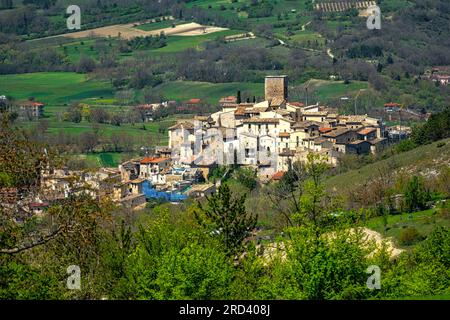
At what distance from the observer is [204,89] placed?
313ft

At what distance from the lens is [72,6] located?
134750mm

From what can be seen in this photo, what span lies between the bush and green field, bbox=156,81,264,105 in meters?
50.3

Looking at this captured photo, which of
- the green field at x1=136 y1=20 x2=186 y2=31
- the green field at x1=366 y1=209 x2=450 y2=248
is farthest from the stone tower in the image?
the green field at x1=136 y1=20 x2=186 y2=31

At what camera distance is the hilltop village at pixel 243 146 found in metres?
57.6

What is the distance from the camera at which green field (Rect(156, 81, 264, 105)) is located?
90.4m

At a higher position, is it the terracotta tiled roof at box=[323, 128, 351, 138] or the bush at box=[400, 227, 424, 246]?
the bush at box=[400, 227, 424, 246]

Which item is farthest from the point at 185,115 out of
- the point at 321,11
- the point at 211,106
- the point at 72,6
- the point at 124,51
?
the point at 72,6

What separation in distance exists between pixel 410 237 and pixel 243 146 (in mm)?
23931

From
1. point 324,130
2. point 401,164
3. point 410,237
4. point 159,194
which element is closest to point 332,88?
point 324,130

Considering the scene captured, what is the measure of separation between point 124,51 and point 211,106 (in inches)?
1351

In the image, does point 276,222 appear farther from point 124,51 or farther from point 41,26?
point 41,26

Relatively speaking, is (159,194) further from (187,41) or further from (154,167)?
(187,41)

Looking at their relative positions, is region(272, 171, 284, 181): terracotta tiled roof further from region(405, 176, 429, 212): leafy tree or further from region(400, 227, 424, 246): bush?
region(400, 227, 424, 246): bush

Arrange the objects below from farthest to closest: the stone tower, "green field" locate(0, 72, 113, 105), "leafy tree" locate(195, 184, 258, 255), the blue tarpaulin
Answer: "green field" locate(0, 72, 113, 105) → the stone tower → the blue tarpaulin → "leafy tree" locate(195, 184, 258, 255)
